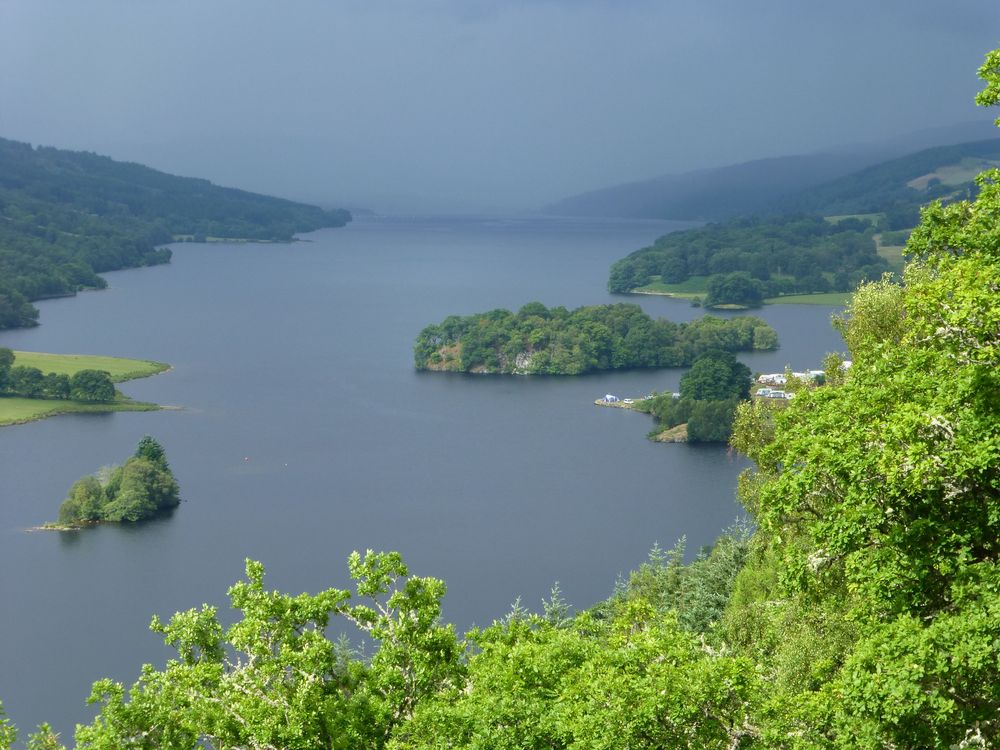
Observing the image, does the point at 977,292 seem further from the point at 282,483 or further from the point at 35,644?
the point at 282,483

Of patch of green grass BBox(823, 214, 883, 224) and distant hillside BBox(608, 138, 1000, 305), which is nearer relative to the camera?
distant hillside BBox(608, 138, 1000, 305)

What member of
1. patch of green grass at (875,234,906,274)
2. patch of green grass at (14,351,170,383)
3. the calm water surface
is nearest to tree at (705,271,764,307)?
the calm water surface

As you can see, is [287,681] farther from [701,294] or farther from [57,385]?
[701,294]

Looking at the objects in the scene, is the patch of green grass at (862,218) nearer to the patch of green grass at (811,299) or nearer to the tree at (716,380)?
the patch of green grass at (811,299)

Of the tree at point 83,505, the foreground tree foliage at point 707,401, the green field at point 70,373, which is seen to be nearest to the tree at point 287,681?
the tree at point 83,505

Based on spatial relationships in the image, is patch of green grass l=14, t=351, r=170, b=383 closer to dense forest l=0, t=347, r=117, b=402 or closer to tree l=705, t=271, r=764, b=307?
dense forest l=0, t=347, r=117, b=402

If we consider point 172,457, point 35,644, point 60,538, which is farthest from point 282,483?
point 35,644
